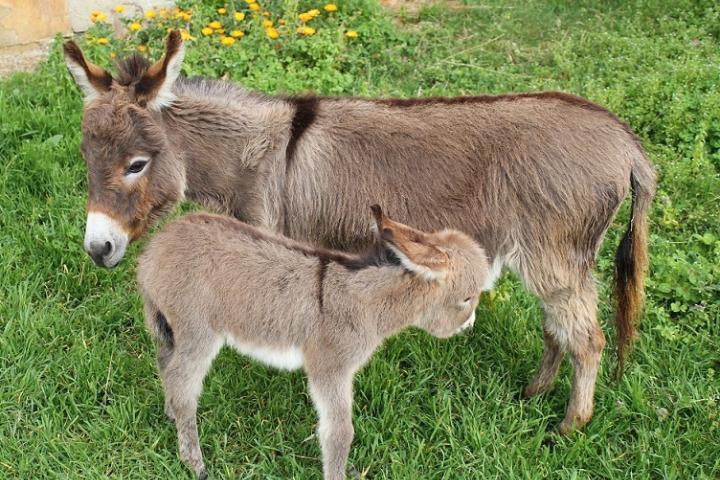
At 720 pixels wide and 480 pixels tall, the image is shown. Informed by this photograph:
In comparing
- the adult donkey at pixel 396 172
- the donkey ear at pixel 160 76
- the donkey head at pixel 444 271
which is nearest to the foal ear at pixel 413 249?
the donkey head at pixel 444 271

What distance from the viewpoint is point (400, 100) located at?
139 inches

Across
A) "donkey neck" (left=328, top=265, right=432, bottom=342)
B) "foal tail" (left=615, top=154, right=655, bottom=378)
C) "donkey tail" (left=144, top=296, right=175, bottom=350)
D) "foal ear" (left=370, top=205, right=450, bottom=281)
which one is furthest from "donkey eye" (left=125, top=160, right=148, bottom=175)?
"foal tail" (left=615, top=154, right=655, bottom=378)

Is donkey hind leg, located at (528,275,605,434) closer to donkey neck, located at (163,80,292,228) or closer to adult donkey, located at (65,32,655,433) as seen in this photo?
adult donkey, located at (65,32,655,433)

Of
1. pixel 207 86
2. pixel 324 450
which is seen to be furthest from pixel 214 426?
pixel 207 86

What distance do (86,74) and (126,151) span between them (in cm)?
42

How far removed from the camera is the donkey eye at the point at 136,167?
10.8 feet

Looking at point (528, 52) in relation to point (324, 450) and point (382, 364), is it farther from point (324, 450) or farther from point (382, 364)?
point (324, 450)

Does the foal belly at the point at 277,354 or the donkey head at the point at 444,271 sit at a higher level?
the donkey head at the point at 444,271

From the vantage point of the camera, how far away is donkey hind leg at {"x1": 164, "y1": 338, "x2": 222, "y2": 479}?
3.10 meters

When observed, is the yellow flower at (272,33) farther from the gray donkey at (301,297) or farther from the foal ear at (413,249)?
the foal ear at (413,249)

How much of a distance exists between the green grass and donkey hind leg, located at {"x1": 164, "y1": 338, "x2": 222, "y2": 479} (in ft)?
0.27

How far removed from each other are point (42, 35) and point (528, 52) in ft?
12.6

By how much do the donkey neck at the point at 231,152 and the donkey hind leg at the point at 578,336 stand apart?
1.32 meters

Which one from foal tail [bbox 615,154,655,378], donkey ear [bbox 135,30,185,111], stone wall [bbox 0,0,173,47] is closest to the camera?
donkey ear [bbox 135,30,185,111]
